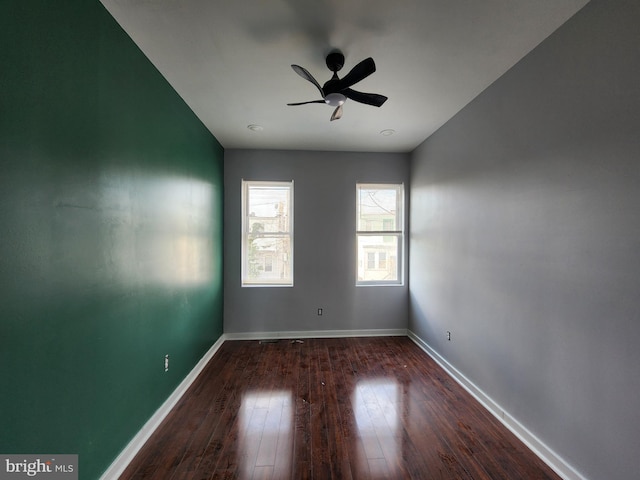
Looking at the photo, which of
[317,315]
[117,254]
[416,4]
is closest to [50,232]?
[117,254]

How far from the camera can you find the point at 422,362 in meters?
3.05

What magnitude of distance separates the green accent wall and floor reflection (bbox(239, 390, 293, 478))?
2.38 feet

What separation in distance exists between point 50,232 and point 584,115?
9.23 ft

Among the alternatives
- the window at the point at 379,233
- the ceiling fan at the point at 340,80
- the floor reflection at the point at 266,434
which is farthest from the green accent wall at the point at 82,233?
the window at the point at 379,233

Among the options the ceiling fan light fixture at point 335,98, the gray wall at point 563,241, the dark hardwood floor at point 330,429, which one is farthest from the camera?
the ceiling fan light fixture at point 335,98

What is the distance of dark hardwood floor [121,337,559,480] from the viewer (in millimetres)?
1625

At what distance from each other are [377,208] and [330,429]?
2.94 meters

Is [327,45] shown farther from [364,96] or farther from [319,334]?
[319,334]

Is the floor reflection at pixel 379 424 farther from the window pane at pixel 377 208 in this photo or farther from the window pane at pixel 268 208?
the window pane at pixel 268 208

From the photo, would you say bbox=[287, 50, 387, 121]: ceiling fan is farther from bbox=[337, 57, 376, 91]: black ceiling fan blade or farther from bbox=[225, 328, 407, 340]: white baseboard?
bbox=[225, 328, 407, 340]: white baseboard

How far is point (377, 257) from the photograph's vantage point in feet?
13.2

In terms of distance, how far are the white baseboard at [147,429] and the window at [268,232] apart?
55.8 inches

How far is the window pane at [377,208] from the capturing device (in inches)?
157

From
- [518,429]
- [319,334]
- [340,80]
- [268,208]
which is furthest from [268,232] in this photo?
[518,429]
